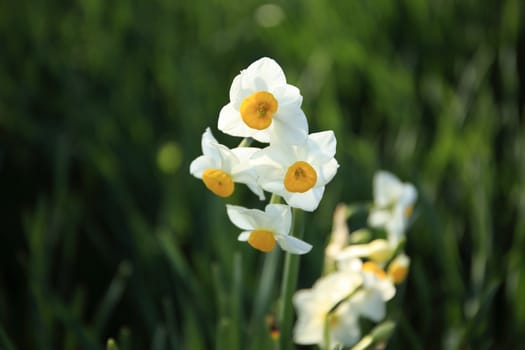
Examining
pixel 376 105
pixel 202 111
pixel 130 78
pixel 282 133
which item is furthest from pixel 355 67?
pixel 282 133

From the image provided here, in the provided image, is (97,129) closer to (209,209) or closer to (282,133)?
(209,209)

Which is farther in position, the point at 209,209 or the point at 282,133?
the point at 209,209

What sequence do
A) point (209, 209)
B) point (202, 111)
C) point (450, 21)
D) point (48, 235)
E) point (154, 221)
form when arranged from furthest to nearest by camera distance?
point (450, 21) < point (202, 111) < point (154, 221) < point (209, 209) < point (48, 235)

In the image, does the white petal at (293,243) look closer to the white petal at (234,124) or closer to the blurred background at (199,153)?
the white petal at (234,124)

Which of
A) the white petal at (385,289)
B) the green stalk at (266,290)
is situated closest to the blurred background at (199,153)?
the green stalk at (266,290)

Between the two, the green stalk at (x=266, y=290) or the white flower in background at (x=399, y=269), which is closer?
the white flower in background at (x=399, y=269)

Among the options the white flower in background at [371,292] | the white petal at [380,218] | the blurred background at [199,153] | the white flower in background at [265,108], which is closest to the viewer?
the white flower in background at [265,108]
